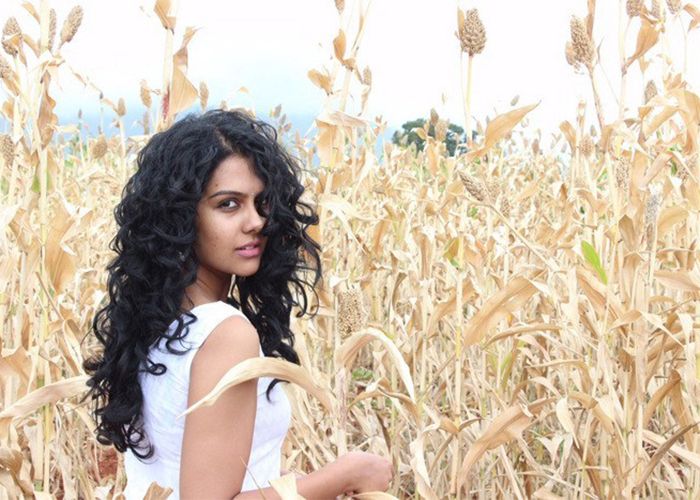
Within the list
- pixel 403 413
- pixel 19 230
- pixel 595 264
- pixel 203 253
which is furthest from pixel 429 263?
pixel 19 230

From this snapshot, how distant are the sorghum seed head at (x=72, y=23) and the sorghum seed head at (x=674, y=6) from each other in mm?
1217

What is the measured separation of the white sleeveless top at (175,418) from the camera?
1.33 metres

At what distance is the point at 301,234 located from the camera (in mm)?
1611

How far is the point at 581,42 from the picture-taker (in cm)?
135

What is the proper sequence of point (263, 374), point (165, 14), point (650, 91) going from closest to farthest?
point (263, 374)
point (165, 14)
point (650, 91)

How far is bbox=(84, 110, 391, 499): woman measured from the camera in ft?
4.15

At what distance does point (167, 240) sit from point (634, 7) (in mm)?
847

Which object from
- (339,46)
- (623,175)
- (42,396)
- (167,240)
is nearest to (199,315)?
(167,240)

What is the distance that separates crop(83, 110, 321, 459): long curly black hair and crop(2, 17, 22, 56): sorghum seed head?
31 centimetres

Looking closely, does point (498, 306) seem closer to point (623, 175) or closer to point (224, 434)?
point (623, 175)

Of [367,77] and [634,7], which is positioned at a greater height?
A: [634,7]

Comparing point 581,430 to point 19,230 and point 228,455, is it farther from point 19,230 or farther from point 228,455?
point 19,230

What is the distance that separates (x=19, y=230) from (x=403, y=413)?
0.80m

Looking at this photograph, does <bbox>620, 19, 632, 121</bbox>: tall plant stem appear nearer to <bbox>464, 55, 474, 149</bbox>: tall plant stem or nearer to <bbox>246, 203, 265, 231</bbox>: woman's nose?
<bbox>464, 55, 474, 149</bbox>: tall plant stem
